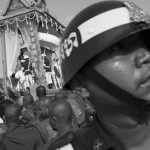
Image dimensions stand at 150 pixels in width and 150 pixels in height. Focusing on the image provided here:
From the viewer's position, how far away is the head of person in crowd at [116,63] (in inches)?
48.8

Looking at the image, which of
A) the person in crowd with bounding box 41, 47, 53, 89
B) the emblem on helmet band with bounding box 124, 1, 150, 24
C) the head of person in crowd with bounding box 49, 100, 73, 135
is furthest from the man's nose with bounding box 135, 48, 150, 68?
the person in crowd with bounding box 41, 47, 53, 89

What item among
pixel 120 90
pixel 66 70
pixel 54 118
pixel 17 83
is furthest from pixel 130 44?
pixel 17 83

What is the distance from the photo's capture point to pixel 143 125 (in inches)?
51.9

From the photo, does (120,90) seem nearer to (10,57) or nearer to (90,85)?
(90,85)

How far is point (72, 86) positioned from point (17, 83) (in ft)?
38.6

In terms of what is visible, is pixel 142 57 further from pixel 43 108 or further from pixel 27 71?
pixel 27 71

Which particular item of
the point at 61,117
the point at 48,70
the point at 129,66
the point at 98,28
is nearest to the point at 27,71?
the point at 48,70

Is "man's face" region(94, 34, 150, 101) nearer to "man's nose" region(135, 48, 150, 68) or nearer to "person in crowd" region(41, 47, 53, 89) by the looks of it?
"man's nose" region(135, 48, 150, 68)

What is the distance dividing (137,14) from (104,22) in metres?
0.16

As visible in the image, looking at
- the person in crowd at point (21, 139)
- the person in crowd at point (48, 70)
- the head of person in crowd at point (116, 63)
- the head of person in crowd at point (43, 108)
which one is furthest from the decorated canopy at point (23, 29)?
the head of person in crowd at point (116, 63)

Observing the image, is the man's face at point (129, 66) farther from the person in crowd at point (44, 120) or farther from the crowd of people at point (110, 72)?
the person in crowd at point (44, 120)

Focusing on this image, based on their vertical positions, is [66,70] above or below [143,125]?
above

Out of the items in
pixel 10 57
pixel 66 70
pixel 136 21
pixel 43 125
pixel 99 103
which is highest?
pixel 10 57

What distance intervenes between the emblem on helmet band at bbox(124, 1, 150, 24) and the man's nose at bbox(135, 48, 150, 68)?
136mm
